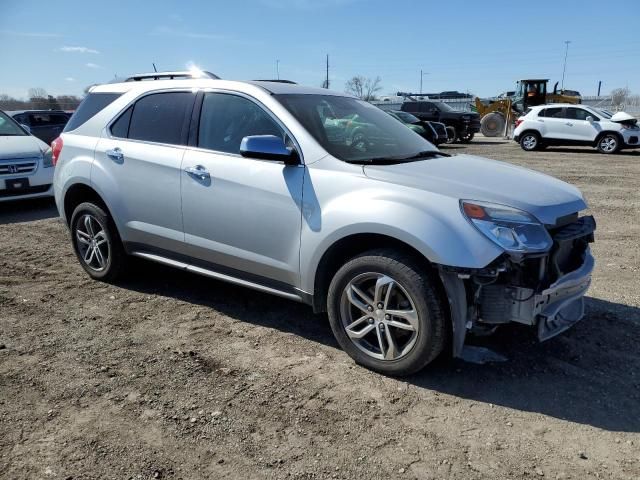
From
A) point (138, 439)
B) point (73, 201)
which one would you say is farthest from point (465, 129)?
point (138, 439)

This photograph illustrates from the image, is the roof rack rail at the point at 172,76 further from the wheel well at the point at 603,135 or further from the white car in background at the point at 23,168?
the wheel well at the point at 603,135

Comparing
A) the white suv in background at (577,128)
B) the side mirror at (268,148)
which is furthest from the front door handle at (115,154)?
the white suv in background at (577,128)

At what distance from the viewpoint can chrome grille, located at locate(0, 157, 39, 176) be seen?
818 cm

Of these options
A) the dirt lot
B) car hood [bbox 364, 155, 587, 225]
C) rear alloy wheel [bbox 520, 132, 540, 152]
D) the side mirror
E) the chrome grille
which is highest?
the side mirror

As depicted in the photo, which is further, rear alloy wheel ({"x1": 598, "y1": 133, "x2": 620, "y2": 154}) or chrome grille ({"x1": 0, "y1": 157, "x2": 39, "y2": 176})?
rear alloy wheel ({"x1": 598, "y1": 133, "x2": 620, "y2": 154})

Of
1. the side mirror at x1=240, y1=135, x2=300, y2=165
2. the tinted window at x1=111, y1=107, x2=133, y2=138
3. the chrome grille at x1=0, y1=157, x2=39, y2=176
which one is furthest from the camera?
the chrome grille at x1=0, y1=157, x2=39, y2=176

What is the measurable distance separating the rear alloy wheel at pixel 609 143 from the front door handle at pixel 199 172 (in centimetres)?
1825

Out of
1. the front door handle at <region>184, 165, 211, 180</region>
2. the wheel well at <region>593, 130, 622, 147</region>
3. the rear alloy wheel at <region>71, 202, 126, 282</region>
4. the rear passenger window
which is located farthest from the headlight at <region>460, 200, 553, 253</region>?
the wheel well at <region>593, 130, 622, 147</region>

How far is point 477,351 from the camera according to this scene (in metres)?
3.27

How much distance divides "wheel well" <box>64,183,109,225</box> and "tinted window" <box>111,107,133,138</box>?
0.59 m

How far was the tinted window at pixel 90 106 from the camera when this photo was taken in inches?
189

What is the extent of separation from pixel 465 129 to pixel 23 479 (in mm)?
23732

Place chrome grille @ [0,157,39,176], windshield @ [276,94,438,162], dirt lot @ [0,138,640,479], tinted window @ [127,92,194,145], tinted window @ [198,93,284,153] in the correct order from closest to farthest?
1. dirt lot @ [0,138,640,479]
2. windshield @ [276,94,438,162]
3. tinted window @ [198,93,284,153]
4. tinted window @ [127,92,194,145]
5. chrome grille @ [0,157,39,176]

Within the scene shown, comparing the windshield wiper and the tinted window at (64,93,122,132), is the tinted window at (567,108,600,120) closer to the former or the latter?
the windshield wiper
